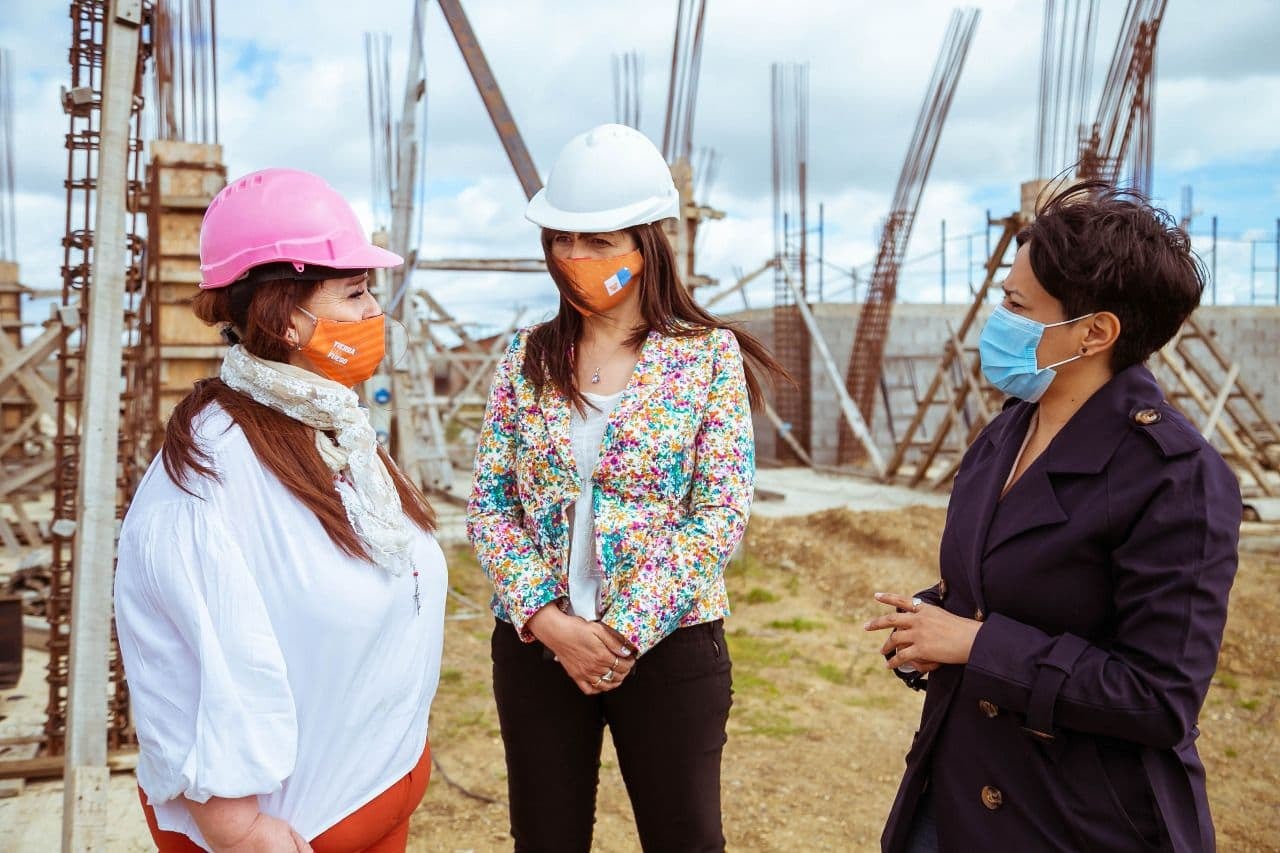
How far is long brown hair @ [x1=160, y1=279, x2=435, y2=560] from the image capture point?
1401 millimetres

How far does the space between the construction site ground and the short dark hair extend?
2489mm

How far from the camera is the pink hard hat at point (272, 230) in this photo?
146 cm

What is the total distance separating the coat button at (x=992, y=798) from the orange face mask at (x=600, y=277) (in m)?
1.19

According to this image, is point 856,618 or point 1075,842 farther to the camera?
point 856,618

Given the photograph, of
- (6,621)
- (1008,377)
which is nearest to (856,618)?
(6,621)

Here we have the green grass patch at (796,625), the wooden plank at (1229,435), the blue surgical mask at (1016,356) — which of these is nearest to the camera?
the blue surgical mask at (1016,356)

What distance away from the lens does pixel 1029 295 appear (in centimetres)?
161

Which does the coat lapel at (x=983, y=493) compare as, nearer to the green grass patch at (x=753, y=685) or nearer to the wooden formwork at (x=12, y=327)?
the green grass patch at (x=753, y=685)

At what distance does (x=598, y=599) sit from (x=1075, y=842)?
96 cm

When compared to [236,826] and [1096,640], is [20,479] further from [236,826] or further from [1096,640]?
[1096,640]

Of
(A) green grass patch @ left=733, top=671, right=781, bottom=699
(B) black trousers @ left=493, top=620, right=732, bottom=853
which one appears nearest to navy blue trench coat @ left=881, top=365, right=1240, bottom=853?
(B) black trousers @ left=493, top=620, right=732, bottom=853

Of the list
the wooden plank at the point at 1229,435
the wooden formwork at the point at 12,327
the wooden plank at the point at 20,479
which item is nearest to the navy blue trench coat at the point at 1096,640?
the wooden plank at the point at 20,479

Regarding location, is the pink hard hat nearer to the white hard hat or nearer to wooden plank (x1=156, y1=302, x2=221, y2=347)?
the white hard hat

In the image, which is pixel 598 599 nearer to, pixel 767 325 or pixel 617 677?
pixel 617 677
